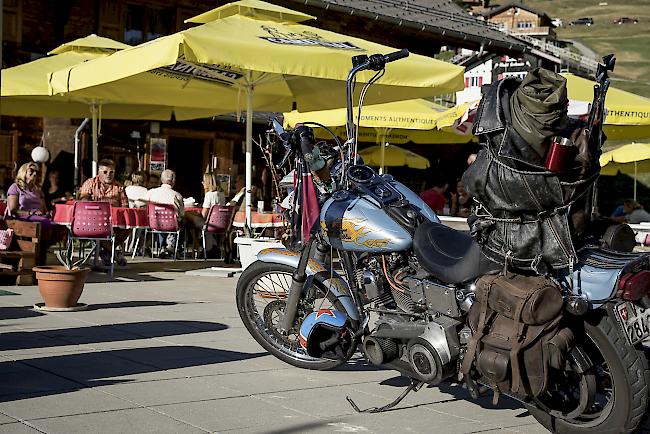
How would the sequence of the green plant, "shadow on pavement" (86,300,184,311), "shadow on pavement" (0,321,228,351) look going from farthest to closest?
"shadow on pavement" (86,300,184,311) → the green plant → "shadow on pavement" (0,321,228,351)

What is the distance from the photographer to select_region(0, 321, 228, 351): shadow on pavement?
6.63 m

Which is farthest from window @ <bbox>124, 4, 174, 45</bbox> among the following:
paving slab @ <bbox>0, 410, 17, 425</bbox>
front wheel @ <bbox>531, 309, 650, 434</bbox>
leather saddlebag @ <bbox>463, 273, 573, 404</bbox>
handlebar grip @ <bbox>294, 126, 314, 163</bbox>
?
front wheel @ <bbox>531, 309, 650, 434</bbox>

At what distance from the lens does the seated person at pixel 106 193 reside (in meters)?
12.3

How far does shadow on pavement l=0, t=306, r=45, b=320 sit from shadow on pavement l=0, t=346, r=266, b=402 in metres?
1.68

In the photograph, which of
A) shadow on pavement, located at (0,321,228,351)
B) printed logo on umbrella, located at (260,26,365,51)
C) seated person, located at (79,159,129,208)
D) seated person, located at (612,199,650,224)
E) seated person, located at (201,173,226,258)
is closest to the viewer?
shadow on pavement, located at (0,321,228,351)

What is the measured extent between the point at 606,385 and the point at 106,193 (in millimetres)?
9142

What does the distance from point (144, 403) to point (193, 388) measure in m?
0.46

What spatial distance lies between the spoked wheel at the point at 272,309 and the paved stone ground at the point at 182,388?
0.31 feet

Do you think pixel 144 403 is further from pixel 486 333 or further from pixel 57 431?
pixel 486 333

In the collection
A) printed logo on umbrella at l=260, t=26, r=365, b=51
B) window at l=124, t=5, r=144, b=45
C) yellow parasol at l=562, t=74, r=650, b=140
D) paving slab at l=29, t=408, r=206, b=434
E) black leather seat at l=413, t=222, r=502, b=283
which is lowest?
paving slab at l=29, t=408, r=206, b=434

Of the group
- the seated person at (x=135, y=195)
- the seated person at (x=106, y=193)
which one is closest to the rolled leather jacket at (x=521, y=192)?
the seated person at (x=106, y=193)

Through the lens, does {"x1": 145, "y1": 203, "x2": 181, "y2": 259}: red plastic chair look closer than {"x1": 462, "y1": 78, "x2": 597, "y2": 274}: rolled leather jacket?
No

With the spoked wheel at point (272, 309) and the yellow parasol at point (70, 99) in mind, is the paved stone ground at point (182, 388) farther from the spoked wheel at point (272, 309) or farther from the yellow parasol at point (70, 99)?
the yellow parasol at point (70, 99)

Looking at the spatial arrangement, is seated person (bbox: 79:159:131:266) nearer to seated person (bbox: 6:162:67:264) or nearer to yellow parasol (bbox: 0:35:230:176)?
seated person (bbox: 6:162:67:264)
